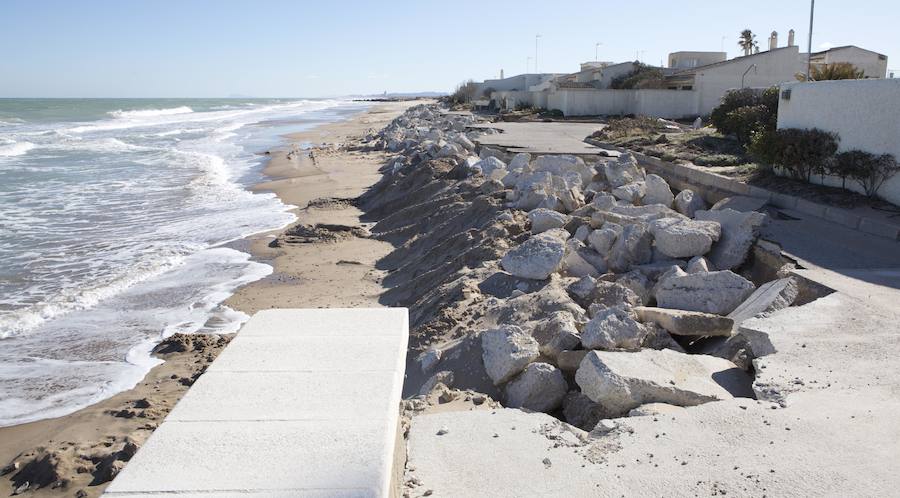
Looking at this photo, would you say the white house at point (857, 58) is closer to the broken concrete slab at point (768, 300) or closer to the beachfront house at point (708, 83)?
the beachfront house at point (708, 83)

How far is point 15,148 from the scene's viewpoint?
34062 mm

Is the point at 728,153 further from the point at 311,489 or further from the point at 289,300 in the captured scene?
the point at 311,489

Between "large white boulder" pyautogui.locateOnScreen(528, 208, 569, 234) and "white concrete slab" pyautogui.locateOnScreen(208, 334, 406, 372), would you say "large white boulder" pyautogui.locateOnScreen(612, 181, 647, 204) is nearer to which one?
"large white boulder" pyautogui.locateOnScreen(528, 208, 569, 234)

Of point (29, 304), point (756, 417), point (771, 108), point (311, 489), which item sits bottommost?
point (29, 304)

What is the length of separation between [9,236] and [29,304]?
5287 mm

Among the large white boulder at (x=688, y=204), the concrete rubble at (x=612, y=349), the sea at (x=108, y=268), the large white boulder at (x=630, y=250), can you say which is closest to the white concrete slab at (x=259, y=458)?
the concrete rubble at (x=612, y=349)

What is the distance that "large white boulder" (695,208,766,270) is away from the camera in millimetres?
7625

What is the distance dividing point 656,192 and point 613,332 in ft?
18.7


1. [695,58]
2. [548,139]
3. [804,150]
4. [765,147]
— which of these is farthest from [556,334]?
[695,58]

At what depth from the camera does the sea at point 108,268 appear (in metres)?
7.34

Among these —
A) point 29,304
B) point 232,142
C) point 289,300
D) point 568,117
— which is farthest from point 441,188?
point 232,142

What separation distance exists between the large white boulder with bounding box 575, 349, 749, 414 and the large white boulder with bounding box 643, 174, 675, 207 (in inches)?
228

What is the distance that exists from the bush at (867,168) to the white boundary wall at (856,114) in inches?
3.5

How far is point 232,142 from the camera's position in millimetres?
38156
